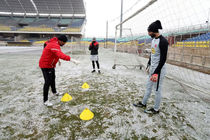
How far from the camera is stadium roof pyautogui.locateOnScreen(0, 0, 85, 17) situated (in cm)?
3798

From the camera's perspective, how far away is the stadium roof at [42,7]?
37978 millimetres

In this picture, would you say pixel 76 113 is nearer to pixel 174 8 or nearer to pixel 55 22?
pixel 174 8

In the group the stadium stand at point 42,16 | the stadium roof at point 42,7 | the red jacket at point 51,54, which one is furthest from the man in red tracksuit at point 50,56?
the stadium roof at point 42,7

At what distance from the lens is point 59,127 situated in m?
2.05

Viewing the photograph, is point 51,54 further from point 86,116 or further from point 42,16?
point 42,16

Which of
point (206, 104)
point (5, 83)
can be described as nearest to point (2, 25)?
point (5, 83)

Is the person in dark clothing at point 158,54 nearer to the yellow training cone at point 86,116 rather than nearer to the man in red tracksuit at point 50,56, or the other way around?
the yellow training cone at point 86,116

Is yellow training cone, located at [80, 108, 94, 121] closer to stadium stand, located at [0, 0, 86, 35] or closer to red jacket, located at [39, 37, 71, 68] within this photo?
red jacket, located at [39, 37, 71, 68]

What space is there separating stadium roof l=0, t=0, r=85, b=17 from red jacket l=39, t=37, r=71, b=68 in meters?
40.6

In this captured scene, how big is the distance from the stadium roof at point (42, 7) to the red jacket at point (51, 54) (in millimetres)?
40648

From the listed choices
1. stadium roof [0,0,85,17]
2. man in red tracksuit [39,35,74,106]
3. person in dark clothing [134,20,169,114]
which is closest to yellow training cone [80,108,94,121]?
man in red tracksuit [39,35,74,106]

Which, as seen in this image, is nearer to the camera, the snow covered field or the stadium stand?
the snow covered field

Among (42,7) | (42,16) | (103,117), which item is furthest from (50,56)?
(42,16)

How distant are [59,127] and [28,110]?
103 cm
